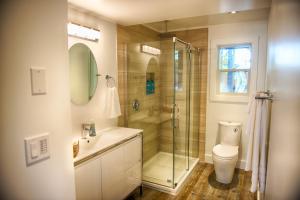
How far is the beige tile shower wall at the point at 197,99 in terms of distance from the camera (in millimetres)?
3412

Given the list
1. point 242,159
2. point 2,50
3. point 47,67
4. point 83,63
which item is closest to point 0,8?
point 2,50

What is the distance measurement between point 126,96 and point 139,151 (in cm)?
85

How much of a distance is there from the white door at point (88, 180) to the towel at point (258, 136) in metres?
1.46

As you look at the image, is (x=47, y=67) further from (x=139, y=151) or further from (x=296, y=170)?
(x=139, y=151)

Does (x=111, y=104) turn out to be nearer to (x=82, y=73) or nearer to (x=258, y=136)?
(x=82, y=73)

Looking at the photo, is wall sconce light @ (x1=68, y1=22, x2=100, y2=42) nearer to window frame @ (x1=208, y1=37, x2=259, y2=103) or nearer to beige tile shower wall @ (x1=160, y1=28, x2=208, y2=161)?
beige tile shower wall @ (x1=160, y1=28, x2=208, y2=161)

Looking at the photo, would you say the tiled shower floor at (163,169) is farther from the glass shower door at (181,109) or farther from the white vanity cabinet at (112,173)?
the white vanity cabinet at (112,173)

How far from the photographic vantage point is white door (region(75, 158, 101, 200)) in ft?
5.56

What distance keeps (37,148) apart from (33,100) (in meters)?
0.23

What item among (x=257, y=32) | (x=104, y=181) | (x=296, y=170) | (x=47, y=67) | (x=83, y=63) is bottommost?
(x=104, y=181)

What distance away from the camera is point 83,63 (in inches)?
89.9

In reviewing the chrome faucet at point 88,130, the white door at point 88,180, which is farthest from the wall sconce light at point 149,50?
Result: the white door at point 88,180

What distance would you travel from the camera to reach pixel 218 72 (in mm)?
3391

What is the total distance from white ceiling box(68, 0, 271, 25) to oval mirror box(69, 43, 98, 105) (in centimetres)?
47
